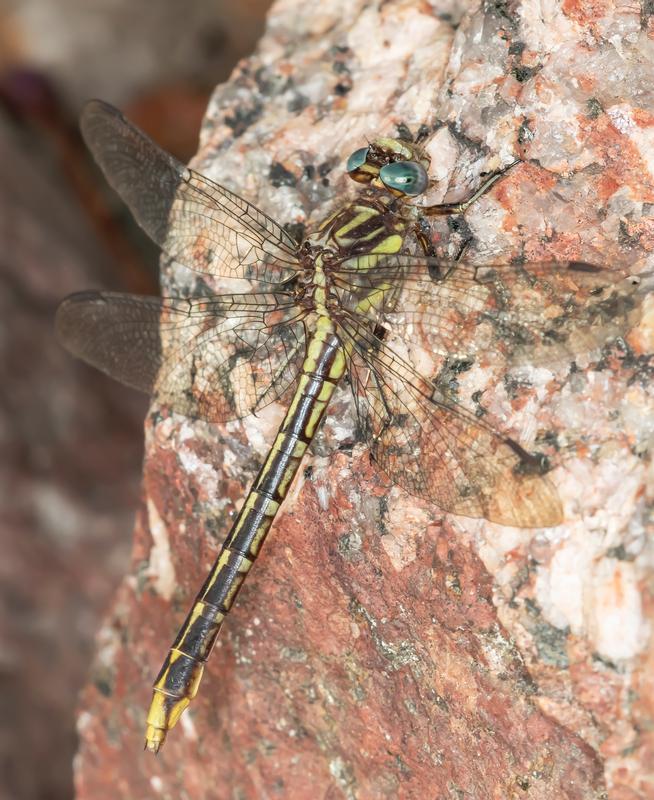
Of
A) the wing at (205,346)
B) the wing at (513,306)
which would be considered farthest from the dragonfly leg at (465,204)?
the wing at (205,346)

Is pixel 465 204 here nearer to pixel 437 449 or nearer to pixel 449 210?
pixel 449 210

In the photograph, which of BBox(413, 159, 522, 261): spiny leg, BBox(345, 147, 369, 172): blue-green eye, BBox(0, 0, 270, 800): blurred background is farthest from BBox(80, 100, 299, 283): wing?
BBox(0, 0, 270, 800): blurred background

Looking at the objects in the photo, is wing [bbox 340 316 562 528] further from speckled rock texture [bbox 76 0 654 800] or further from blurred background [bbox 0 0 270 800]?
blurred background [bbox 0 0 270 800]

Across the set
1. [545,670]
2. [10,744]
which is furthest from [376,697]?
[10,744]

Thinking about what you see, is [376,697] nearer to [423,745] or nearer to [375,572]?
[423,745]

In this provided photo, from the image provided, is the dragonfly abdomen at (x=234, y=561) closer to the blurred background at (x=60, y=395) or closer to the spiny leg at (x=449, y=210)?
the spiny leg at (x=449, y=210)

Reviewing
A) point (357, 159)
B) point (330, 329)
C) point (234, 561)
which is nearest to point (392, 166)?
point (357, 159)
